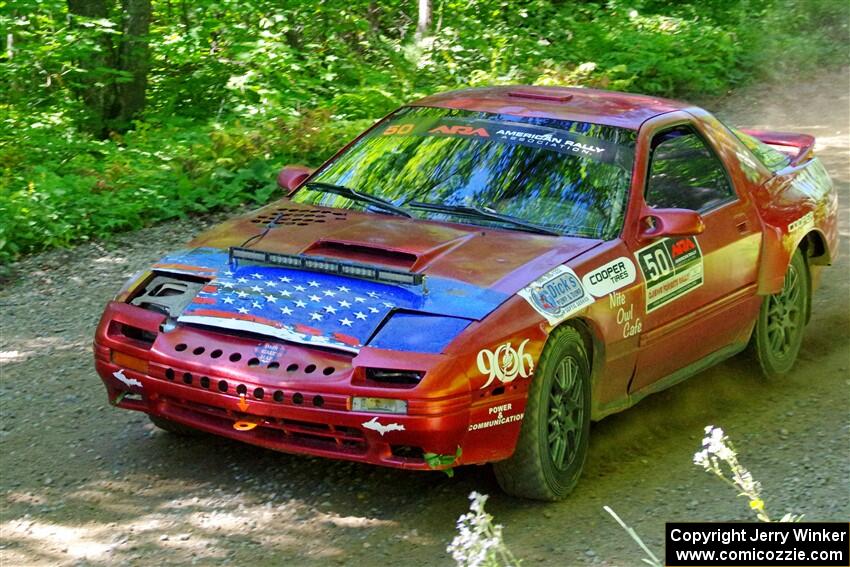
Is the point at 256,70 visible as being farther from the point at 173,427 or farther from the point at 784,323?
the point at 173,427

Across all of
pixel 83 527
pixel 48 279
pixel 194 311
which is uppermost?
pixel 194 311

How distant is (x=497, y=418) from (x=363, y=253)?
1053 mm

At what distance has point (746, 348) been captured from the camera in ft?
22.9

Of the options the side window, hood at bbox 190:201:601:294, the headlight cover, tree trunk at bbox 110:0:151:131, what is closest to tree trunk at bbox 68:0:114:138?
tree trunk at bbox 110:0:151:131

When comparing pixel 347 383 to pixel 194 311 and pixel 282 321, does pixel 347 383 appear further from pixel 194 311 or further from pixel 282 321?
pixel 194 311

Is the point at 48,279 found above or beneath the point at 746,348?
beneath

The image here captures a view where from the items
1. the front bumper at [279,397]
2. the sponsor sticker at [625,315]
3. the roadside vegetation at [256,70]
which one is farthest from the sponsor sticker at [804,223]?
the roadside vegetation at [256,70]

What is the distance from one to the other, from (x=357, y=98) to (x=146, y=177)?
10.4 feet

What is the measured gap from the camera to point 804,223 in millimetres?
7082

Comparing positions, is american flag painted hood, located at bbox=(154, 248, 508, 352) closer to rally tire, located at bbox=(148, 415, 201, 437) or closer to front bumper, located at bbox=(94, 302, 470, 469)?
front bumper, located at bbox=(94, 302, 470, 469)

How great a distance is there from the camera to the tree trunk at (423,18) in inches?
619

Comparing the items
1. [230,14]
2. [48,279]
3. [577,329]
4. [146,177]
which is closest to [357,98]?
[230,14]

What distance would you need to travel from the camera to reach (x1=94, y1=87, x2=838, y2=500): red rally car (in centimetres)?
475

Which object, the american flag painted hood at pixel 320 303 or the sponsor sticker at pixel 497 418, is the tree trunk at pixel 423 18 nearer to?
the american flag painted hood at pixel 320 303
